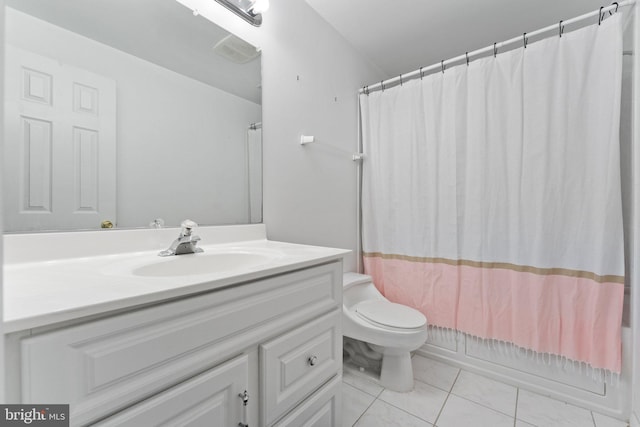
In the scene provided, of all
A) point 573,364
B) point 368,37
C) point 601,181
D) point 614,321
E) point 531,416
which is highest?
point 368,37

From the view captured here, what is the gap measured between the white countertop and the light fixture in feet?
3.62

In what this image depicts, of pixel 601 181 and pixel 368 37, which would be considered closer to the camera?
pixel 601 181

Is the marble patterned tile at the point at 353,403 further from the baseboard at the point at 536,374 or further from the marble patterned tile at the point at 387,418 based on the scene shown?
the baseboard at the point at 536,374

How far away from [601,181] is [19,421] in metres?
2.03

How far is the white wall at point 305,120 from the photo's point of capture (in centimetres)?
144

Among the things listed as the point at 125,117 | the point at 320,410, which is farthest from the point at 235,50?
the point at 320,410

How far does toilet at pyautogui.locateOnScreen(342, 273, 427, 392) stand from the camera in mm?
1395

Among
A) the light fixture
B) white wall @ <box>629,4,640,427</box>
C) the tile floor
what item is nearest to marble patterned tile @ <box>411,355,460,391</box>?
the tile floor

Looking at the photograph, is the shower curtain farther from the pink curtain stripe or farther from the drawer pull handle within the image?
the drawer pull handle

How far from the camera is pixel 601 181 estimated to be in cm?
130

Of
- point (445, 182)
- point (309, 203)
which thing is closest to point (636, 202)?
point (445, 182)

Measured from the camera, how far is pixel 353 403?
142cm

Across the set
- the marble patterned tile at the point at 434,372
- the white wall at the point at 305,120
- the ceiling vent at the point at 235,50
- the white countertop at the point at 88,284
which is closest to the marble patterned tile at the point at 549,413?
the marble patterned tile at the point at 434,372

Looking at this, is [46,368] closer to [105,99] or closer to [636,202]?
[105,99]
